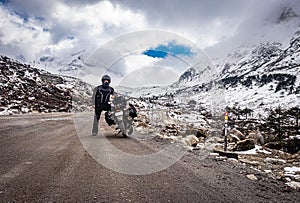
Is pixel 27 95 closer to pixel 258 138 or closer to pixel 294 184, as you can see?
pixel 258 138

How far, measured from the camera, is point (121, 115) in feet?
34.2

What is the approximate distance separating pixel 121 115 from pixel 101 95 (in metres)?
1.17

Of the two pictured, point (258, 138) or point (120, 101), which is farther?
point (258, 138)

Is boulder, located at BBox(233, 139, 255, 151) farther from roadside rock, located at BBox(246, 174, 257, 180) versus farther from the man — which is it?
the man

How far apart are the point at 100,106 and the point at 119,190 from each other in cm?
675

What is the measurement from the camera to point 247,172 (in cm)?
574

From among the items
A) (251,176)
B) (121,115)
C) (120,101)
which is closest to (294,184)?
(251,176)

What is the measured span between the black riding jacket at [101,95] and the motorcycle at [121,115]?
16.9 inches

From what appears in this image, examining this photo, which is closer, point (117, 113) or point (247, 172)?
point (247, 172)

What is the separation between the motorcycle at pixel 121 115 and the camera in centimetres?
1041

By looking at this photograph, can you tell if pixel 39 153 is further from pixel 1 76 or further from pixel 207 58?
pixel 1 76

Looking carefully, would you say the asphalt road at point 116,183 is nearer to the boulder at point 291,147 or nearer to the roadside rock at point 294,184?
the roadside rock at point 294,184

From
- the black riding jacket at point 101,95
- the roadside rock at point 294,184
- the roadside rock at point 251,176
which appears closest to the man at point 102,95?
the black riding jacket at point 101,95

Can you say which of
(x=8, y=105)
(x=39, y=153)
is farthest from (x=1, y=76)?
(x=39, y=153)
